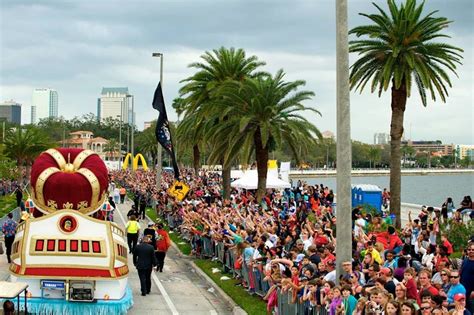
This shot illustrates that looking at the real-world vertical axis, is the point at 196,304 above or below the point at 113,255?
below

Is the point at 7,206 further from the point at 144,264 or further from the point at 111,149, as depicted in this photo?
the point at 111,149

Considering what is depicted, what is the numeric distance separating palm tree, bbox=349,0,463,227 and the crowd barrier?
910 cm

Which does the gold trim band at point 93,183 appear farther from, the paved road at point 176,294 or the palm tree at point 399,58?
the palm tree at point 399,58

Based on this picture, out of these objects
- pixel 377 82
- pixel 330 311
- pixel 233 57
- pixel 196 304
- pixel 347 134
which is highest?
pixel 233 57

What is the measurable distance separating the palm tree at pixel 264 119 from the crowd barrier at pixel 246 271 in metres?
5.04

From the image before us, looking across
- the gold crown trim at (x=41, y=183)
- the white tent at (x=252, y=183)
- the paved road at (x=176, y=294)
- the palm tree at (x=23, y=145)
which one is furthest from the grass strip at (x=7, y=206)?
the gold crown trim at (x=41, y=183)

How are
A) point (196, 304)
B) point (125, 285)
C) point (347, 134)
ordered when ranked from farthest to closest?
point (196, 304), point (125, 285), point (347, 134)

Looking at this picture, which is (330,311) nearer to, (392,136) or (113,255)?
(113,255)

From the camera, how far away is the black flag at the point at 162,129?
3177 cm

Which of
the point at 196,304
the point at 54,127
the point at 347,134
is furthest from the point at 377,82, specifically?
the point at 54,127

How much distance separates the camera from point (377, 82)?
2894 centimetres

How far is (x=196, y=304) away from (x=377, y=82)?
15.8 metres

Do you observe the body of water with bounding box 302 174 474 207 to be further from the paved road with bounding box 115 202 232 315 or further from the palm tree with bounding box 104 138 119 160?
the palm tree with bounding box 104 138 119 160

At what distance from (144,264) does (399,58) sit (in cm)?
1582
